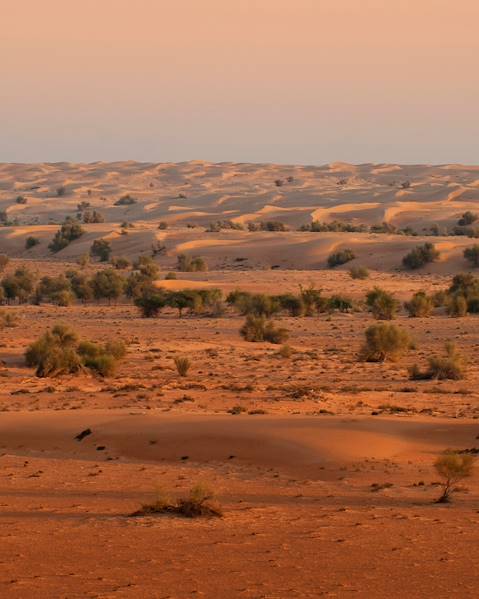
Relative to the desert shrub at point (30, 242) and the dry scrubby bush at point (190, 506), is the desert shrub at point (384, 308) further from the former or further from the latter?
the desert shrub at point (30, 242)

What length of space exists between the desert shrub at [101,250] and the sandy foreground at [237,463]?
21948 millimetres

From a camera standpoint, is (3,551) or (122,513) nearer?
(3,551)

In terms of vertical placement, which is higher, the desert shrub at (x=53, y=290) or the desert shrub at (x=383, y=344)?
the desert shrub at (x=383, y=344)

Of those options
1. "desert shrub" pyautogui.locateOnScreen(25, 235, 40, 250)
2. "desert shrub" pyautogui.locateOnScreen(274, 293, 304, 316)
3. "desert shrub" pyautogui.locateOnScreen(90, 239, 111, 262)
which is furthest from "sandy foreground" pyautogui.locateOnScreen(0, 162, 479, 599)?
"desert shrub" pyautogui.locateOnScreen(25, 235, 40, 250)

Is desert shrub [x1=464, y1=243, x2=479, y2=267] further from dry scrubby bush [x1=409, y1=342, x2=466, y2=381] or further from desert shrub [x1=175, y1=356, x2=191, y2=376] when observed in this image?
desert shrub [x1=175, y1=356, x2=191, y2=376]

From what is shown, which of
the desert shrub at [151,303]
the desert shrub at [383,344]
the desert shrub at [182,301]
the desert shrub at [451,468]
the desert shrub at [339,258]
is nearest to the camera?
the desert shrub at [451,468]

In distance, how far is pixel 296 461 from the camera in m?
15.2

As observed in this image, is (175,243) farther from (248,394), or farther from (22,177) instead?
(22,177)

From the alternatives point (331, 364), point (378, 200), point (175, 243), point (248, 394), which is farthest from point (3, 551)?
point (378, 200)

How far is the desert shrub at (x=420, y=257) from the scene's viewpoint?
180 ft

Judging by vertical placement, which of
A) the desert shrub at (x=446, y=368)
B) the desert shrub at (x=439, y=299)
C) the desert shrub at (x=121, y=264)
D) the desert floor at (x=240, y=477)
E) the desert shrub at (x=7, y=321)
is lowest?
the desert shrub at (x=121, y=264)

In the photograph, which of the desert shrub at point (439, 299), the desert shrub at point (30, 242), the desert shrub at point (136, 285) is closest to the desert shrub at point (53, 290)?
the desert shrub at point (136, 285)

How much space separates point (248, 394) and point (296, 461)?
6.49 metres

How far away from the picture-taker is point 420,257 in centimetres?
5528
